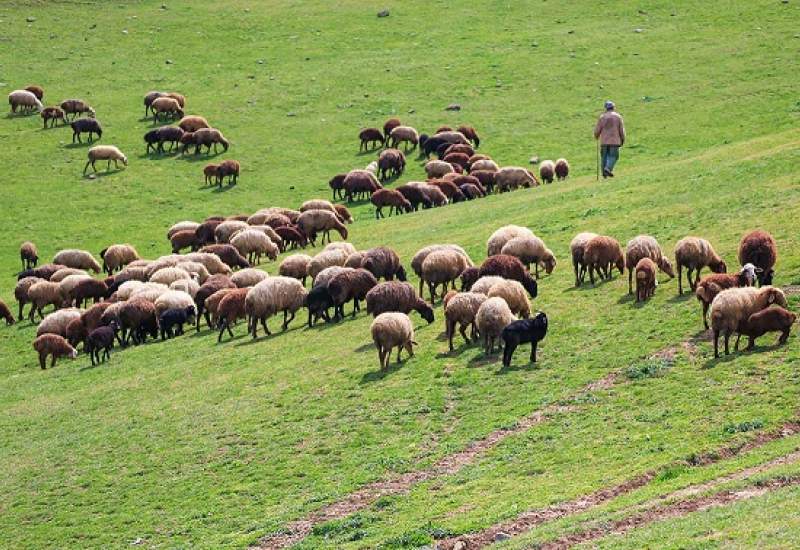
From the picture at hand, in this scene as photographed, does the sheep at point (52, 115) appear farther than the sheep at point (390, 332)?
Yes

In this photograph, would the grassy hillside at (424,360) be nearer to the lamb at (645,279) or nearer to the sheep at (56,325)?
the lamb at (645,279)

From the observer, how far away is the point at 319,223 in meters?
39.5

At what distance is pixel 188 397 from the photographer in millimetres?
25547

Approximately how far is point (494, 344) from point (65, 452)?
8.41 meters

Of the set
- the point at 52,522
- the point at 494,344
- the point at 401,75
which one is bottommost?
the point at 52,522

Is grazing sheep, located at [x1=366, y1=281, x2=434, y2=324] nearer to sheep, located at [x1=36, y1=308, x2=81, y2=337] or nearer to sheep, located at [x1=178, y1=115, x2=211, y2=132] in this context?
sheep, located at [x1=36, y1=308, x2=81, y2=337]

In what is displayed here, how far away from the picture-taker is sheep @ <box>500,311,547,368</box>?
2217cm

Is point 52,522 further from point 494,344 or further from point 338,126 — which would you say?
point 338,126

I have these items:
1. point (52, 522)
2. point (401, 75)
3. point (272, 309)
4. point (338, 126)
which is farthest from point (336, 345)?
point (401, 75)

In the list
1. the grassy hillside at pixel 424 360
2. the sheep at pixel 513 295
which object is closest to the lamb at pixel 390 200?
the grassy hillside at pixel 424 360

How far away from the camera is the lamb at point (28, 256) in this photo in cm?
4347

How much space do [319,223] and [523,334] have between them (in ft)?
59.2

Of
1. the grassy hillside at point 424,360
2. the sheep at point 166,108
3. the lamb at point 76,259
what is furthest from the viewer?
the sheep at point 166,108

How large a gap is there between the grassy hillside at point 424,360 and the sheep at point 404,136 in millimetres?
1689
